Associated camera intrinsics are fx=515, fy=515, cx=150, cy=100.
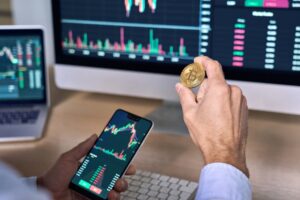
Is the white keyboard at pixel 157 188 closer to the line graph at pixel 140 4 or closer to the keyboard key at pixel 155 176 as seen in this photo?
the keyboard key at pixel 155 176

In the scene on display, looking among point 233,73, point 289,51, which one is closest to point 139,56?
point 233,73

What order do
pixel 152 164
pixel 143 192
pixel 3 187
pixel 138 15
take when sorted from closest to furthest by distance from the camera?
pixel 3 187
pixel 143 192
pixel 152 164
pixel 138 15

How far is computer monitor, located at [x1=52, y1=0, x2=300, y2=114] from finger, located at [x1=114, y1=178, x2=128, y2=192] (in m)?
0.33

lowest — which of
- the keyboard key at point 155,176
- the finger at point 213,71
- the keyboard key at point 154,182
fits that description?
the keyboard key at point 154,182

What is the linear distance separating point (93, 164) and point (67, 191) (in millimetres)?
63

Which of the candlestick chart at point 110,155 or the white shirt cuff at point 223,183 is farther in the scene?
the candlestick chart at point 110,155

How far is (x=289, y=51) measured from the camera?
0.97 m

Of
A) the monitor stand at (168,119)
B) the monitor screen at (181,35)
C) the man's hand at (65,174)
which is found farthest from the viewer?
the monitor stand at (168,119)

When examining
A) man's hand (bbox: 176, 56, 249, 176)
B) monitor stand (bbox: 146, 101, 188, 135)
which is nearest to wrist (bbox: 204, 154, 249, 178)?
man's hand (bbox: 176, 56, 249, 176)

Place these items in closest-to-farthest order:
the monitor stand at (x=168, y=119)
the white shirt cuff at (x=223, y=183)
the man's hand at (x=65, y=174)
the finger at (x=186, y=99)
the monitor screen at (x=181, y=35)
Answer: the white shirt cuff at (x=223, y=183), the finger at (x=186, y=99), the man's hand at (x=65, y=174), the monitor screen at (x=181, y=35), the monitor stand at (x=168, y=119)

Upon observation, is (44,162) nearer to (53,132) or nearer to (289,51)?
(53,132)

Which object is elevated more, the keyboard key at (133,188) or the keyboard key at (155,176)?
the keyboard key at (155,176)

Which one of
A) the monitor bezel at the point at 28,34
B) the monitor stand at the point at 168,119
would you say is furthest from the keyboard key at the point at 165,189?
the monitor bezel at the point at 28,34

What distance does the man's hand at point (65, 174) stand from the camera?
0.85 metres
